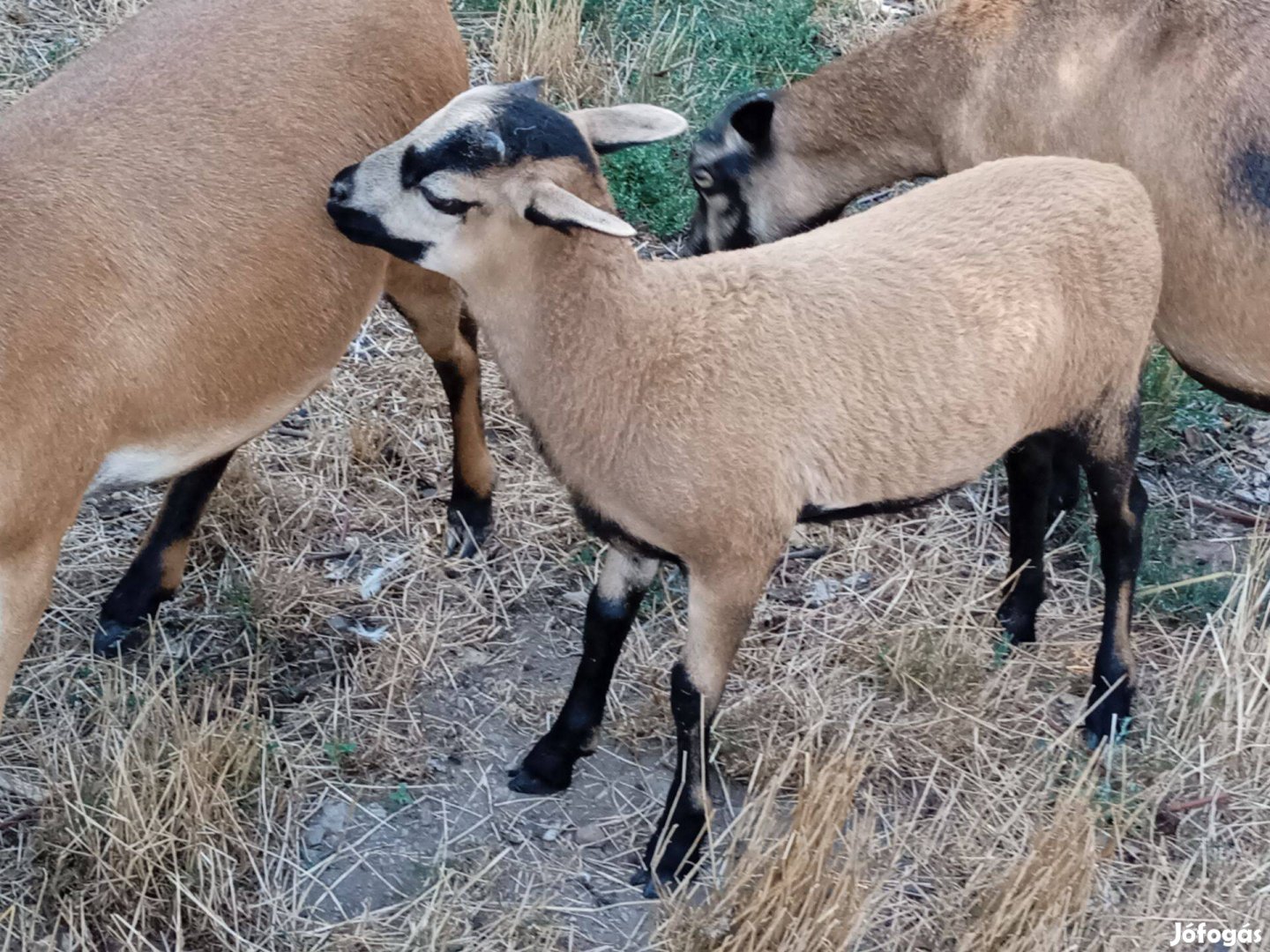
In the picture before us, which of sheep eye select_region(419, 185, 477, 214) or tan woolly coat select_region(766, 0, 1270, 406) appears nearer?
sheep eye select_region(419, 185, 477, 214)

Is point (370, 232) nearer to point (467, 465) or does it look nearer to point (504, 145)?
point (504, 145)

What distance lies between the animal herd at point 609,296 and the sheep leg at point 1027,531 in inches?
0.8

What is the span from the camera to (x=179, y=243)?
340 cm

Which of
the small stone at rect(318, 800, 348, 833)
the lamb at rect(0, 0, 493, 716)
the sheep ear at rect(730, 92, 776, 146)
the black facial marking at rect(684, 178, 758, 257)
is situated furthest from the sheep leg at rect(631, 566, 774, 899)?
the sheep ear at rect(730, 92, 776, 146)

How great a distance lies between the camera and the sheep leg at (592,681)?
386cm

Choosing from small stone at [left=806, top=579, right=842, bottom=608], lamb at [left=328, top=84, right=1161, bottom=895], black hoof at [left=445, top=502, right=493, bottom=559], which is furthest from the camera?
black hoof at [left=445, top=502, right=493, bottom=559]

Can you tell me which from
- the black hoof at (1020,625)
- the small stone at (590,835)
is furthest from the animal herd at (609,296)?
the black hoof at (1020,625)

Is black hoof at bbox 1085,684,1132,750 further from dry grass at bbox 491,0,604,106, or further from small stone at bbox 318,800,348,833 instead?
dry grass at bbox 491,0,604,106

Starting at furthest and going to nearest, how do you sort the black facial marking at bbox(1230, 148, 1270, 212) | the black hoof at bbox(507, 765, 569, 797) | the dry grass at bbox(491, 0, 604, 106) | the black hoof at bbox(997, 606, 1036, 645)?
the dry grass at bbox(491, 0, 604, 106), the black hoof at bbox(997, 606, 1036, 645), the black facial marking at bbox(1230, 148, 1270, 212), the black hoof at bbox(507, 765, 569, 797)

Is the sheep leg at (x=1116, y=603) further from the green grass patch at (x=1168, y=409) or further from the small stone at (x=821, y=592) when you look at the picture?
the green grass patch at (x=1168, y=409)

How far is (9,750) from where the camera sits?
3.84 metres

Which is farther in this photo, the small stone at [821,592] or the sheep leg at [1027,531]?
the small stone at [821,592]

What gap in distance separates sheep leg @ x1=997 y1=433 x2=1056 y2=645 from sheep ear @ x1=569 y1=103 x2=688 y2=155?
5.02 ft

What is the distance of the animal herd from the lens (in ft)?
10.6
